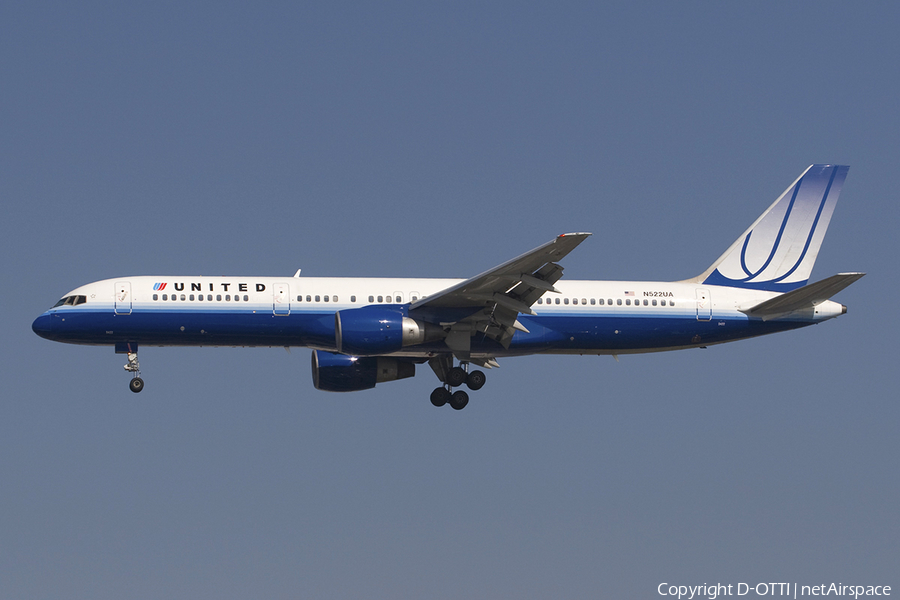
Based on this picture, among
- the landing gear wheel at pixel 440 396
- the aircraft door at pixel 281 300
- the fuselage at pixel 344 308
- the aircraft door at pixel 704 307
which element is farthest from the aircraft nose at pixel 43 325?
the aircraft door at pixel 704 307

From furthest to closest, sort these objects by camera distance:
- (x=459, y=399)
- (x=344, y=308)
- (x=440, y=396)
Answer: (x=440, y=396)
(x=459, y=399)
(x=344, y=308)

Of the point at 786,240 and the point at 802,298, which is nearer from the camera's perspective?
the point at 802,298

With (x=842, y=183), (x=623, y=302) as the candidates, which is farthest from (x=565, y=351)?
(x=842, y=183)

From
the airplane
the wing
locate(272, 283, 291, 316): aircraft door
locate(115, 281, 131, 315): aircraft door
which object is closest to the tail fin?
the airplane

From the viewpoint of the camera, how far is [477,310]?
4156 cm

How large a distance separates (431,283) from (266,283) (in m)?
5.67

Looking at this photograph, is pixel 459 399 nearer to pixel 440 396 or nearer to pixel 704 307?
pixel 440 396

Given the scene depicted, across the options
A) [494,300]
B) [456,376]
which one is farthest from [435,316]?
[456,376]

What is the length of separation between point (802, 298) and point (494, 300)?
1077 centimetres

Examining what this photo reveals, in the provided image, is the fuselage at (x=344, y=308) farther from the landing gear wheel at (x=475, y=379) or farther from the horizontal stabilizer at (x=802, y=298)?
the landing gear wheel at (x=475, y=379)

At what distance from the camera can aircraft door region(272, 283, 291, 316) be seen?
136 feet

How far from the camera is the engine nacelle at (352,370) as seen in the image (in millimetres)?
45281

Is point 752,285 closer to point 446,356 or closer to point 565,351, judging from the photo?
point 565,351

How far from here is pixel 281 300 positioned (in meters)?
41.7
